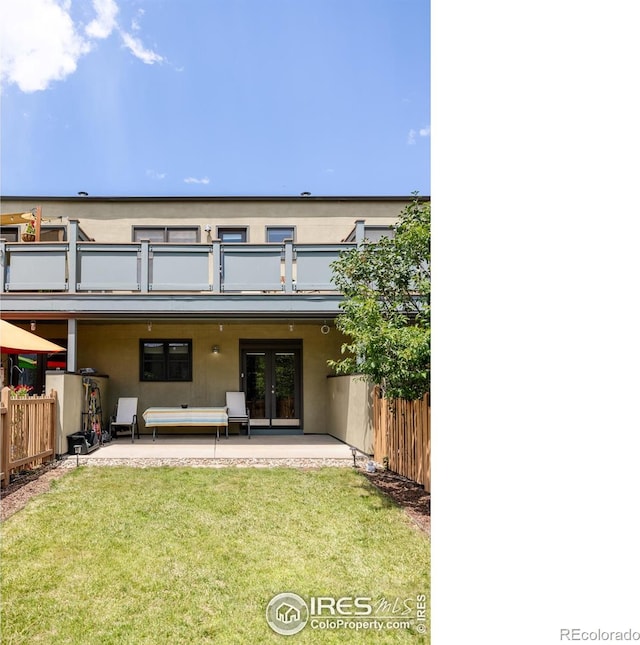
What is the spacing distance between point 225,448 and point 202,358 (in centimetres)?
322

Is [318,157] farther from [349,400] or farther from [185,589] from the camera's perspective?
[349,400]

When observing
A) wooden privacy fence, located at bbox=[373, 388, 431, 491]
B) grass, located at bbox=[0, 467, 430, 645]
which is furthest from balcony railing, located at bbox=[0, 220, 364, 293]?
grass, located at bbox=[0, 467, 430, 645]

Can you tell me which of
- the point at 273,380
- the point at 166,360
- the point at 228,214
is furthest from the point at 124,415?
the point at 228,214

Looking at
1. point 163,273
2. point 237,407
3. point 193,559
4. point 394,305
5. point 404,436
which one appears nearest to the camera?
point 193,559

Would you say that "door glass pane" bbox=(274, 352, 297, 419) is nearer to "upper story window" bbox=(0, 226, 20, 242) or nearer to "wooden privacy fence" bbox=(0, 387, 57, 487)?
"wooden privacy fence" bbox=(0, 387, 57, 487)

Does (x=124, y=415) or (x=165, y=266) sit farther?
(x=124, y=415)

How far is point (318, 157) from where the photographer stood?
5145 mm

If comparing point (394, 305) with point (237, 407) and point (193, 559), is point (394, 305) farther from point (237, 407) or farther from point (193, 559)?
point (237, 407)

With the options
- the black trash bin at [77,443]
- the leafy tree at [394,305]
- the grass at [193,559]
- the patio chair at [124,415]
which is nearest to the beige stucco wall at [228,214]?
the patio chair at [124,415]

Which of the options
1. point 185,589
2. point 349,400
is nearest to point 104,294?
point 349,400

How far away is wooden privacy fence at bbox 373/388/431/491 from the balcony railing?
115 inches

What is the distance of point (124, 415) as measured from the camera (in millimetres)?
10594

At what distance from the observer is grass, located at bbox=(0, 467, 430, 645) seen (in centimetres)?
276

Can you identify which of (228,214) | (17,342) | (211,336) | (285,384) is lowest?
(285,384)
